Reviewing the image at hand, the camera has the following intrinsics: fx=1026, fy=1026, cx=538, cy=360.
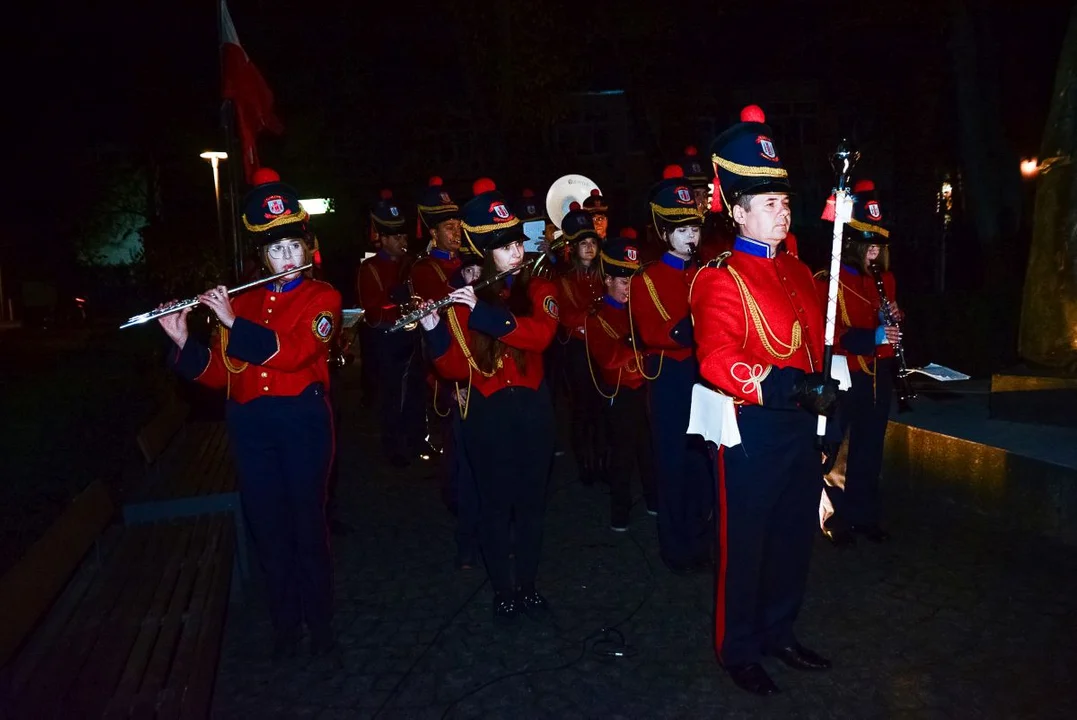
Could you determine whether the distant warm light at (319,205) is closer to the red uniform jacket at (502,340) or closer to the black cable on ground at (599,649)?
the red uniform jacket at (502,340)

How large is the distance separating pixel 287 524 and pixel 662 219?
9.31 feet

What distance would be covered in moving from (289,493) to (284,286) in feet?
3.39

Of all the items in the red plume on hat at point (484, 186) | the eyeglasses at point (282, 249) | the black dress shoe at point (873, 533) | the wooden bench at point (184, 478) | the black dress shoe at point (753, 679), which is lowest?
the black dress shoe at point (873, 533)

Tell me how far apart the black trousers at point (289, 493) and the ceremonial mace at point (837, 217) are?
242 centimetres

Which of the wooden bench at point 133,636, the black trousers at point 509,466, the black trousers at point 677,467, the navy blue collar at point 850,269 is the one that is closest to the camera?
the wooden bench at point 133,636

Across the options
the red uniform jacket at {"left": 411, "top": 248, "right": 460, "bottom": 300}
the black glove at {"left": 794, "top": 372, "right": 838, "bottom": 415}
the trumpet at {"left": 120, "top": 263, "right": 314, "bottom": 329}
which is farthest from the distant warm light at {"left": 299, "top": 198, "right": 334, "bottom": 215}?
the black glove at {"left": 794, "top": 372, "right": 838, "bottom": 415}

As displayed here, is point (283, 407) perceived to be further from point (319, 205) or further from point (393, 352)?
point (319, 205)

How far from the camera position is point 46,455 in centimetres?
595

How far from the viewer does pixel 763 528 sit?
4562mm

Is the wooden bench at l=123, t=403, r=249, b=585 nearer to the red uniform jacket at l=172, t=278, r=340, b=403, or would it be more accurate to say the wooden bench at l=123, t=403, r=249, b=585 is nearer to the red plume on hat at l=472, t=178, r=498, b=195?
the red uniform jacket at l=172, t=278, r=340, b=403

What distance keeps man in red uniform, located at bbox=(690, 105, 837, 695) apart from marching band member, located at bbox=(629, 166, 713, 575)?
1448 millimetres

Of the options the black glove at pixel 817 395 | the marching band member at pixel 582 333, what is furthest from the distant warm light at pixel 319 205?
the black glove at pixel 817 395

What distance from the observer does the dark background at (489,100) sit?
1591cm

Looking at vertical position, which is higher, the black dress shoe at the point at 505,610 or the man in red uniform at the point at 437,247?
the man in red uniform at the point at 437,247
